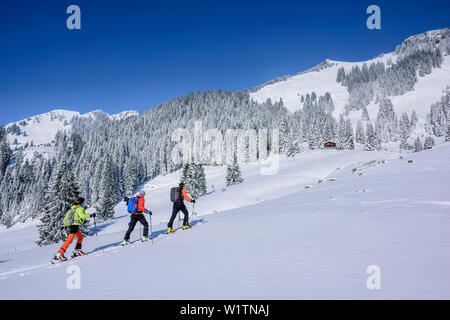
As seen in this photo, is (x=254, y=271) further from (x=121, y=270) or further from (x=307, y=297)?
(x=121, y=270)

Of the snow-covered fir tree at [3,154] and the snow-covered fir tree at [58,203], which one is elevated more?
the snow-covered fir tree at [3,154]

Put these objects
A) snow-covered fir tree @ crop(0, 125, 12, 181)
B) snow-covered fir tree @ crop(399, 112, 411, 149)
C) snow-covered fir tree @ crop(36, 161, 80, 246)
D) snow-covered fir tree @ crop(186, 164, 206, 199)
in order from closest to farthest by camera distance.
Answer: snow-covered fir tree @ crop(36, 161, 80, 246) → snow-covered fir tree @ crop(186, 164, 206, 199) → snow-covered fir tree @ crop(399, 112, 411, 149) → snow-covered fir tree @ crop(0, 125, 12, 181)

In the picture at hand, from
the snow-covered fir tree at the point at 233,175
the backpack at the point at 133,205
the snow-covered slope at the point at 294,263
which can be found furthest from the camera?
the snow-covered fir tree at the point at 233,175

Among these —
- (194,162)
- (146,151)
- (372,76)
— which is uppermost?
(372,76)

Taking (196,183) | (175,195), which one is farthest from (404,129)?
(175,195)

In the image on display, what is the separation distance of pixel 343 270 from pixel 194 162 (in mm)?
51693

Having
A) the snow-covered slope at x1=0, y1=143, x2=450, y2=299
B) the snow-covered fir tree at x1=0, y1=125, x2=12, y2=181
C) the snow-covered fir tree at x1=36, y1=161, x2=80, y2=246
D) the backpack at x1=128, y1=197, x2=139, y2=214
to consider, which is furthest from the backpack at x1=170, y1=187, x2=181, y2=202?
the snow-covered fir tree at x1=0, y1=125, x2=12, y2=181

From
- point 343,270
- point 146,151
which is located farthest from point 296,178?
point 146,151

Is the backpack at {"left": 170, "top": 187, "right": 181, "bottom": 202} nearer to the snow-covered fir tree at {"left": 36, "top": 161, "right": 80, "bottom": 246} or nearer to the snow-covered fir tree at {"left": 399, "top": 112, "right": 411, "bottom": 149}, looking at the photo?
the snow-covered fir tree at {"left": 36, "top": 161, "right": 80, "bottom": 246}

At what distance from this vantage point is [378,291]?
347 cm

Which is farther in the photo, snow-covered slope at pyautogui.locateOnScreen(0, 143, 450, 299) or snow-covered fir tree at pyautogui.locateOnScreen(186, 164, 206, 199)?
snow-covered fir tree at pyautogui.locateOnScreen(186, 164, 206, 199)

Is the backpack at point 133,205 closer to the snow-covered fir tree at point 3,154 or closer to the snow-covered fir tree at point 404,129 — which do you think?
the snow-covered fir tree at point 404,129

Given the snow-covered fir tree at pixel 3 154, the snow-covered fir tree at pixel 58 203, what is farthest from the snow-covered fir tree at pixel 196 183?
the snow-covered fir tree at pixel 3 154

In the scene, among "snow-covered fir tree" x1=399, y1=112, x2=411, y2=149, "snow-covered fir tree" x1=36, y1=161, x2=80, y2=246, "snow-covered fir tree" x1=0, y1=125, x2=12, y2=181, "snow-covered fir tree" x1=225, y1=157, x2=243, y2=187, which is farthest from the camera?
"snow-covered fir tree" x1=0, y1=125, x2=12, y2=181
